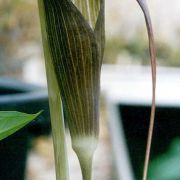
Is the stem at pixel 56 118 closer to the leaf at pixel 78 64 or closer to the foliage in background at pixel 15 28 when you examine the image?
the leaf at pixel 78 64

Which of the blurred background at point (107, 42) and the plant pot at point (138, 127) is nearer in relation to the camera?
the plant pot at point (138, 127)

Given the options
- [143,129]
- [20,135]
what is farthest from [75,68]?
[143,129]

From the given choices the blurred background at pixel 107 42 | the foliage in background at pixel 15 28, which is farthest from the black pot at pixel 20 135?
the foliage in background at pixel 15 28

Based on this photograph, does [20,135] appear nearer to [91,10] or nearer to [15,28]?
[91,10]

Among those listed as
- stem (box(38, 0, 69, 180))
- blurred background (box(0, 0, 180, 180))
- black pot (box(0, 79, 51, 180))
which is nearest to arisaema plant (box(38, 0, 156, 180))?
stem (box(38, 0, 69, 180))

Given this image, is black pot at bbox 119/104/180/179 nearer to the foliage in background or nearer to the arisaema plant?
the arisaema plant

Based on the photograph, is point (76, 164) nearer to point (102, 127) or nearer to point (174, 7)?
point (102, 127)
